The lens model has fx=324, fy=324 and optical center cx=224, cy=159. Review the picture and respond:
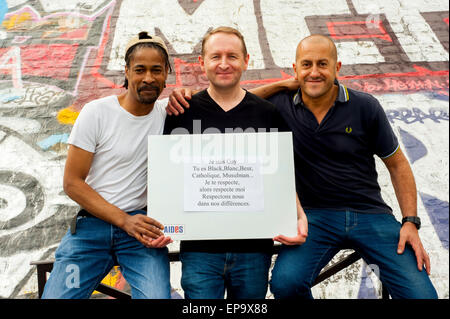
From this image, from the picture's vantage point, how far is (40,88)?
3494 mm

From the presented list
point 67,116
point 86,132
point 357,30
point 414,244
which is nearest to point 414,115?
point 357,30

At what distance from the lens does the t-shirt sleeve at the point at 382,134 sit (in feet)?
6.21

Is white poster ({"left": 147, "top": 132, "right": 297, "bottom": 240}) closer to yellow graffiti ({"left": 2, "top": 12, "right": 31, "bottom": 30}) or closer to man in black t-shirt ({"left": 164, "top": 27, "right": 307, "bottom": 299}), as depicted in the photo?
man in black t-shirt ({"left": 164, "top": 27, "right": 307, "bottom": 299})

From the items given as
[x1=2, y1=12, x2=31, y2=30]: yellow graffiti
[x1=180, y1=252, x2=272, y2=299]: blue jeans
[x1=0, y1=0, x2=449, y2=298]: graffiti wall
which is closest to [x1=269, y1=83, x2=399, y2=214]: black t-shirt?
[x1=180, y1=252, x2=272, y2=299]: blue jeans

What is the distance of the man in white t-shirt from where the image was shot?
5.20 feet

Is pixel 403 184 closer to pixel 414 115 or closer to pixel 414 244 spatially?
pixel 414 244

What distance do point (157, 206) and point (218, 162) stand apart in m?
0.37

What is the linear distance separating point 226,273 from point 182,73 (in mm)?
2600

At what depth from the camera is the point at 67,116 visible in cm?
331

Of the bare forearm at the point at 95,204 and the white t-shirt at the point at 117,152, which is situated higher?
the white t-shirt at the point at 117,152

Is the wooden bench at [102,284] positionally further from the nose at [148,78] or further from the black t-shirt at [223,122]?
the nose at [148,78]

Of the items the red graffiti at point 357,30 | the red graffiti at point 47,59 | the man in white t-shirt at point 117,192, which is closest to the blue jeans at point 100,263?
the man in white t-shirt at point 117,192
